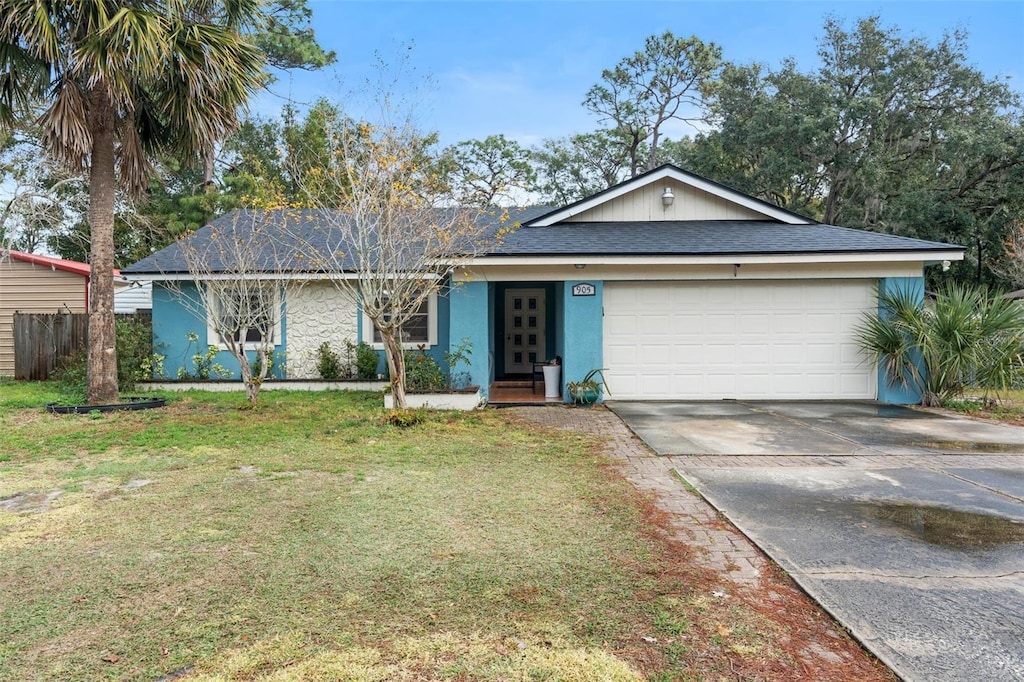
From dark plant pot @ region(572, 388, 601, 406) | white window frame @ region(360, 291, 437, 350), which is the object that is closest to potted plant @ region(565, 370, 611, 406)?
dark plant pot @ region(572, 388, 601, 406)

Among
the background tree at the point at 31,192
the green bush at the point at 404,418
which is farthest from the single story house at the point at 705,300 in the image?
the background tree at the point at 31,192

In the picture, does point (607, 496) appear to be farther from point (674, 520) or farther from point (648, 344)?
point (648, 344)

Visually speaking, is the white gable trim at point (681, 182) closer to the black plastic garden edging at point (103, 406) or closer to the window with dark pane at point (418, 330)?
the window with dark pane at point (418, 330)

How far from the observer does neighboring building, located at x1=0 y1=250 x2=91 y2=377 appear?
15.2 m

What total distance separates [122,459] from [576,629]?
5917mm

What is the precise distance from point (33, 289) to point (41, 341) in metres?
2.00

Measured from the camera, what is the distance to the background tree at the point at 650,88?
27.1m

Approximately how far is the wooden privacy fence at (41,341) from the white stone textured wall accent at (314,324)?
5.87m

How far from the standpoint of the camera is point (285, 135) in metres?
24.1

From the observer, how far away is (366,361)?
40.4 ft

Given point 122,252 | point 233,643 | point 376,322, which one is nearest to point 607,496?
point 233,643

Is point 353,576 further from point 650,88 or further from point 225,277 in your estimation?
point 650,88

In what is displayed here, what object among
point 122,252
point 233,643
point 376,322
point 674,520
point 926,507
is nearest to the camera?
point 233,643

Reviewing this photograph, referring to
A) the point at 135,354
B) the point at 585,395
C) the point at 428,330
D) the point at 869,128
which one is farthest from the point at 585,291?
the point at 869,128
